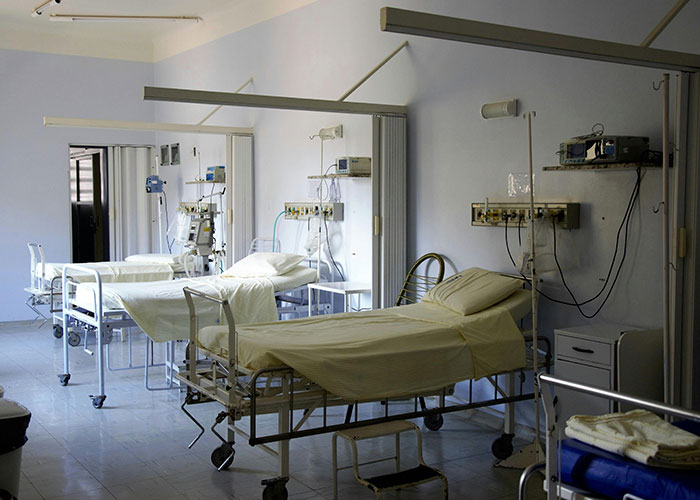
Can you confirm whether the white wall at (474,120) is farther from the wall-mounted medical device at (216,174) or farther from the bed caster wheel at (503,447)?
the bed caster wheel at (503,447)

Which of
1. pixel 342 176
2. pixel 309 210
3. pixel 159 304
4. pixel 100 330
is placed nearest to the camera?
pixel 100 330

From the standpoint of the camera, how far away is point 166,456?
4.80 m

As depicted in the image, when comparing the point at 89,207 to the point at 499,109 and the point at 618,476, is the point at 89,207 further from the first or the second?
the point at 618,476

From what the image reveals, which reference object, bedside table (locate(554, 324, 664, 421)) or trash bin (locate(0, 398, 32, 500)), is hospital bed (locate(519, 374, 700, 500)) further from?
trash bin (locate(0, 398, 32, 500))

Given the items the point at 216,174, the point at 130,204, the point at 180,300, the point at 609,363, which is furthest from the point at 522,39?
the point at 130,204

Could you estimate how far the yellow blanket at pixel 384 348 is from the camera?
402cm

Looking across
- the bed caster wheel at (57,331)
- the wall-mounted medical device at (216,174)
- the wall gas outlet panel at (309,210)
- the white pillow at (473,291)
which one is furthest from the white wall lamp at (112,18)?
the white pillow at (473,291)

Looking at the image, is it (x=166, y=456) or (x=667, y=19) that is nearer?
(x=667, y=19)

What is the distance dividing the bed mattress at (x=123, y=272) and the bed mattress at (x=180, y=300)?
1.69 metres

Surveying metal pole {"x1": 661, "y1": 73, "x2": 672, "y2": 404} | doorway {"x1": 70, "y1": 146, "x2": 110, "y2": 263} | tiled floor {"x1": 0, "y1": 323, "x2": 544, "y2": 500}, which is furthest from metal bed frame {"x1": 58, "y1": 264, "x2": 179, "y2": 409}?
doorway {"x1": 70, "y1": 146, "x2": 110, "y2": 263}

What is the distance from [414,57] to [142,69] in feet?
19.9

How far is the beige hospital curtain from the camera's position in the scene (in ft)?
36.6

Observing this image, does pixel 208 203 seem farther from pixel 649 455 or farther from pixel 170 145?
pixel 649 455

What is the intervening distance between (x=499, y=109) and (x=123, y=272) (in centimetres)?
508
